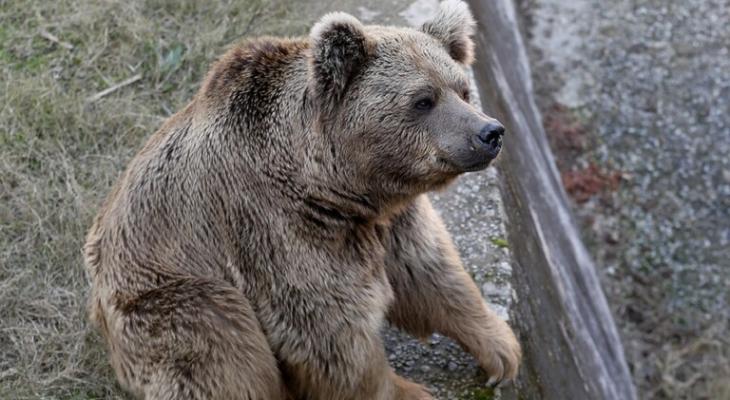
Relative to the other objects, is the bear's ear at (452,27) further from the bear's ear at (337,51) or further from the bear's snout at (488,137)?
the bear's snout at (488,137)

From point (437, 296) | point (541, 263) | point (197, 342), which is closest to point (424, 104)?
point (437, 296)

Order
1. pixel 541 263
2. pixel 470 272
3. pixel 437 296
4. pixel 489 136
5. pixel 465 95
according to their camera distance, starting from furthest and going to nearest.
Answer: pixel 541 263
pixel 470 272
pixel 437 296
pixel 465 95
pixel 489 136

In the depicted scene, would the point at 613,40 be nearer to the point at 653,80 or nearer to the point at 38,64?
the point at 653,80

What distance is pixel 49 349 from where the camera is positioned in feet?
16.8

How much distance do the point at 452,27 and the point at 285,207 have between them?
1.07m

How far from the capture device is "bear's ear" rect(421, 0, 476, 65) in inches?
168

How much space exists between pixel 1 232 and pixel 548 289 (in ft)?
10.8

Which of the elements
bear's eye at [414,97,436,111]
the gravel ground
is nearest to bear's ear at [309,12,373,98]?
bear's eye at [414,97,436,111]

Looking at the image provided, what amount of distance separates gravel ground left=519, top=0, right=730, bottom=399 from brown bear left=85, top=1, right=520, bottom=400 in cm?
524

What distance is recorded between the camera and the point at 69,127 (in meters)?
6.30

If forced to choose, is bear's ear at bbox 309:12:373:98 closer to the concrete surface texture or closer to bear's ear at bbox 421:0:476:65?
bear's ear at bbox 421:0:476:65

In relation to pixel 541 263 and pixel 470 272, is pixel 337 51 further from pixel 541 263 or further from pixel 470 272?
pixel 541 263

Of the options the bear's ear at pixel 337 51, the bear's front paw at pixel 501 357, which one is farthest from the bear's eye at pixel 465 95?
the bear's front paw at pixel 501 357

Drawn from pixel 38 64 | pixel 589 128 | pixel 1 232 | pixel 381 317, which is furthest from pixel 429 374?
pixel 589 128
